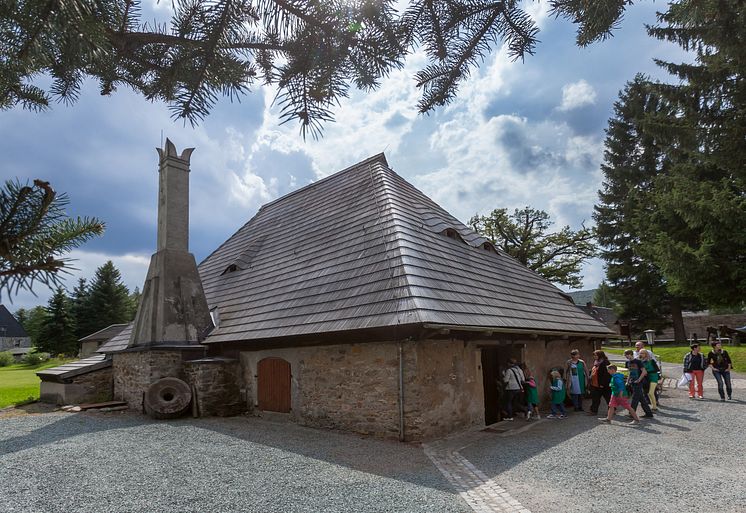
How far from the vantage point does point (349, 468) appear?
6.11 meters

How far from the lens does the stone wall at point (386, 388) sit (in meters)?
8.06

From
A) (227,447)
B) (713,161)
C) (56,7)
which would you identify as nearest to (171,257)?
(227,447)

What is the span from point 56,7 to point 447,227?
11534 millimetres

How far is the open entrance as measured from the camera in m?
10.9

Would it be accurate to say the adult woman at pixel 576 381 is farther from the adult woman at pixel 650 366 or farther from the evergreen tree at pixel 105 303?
the evergreen tree at pixel 105 303

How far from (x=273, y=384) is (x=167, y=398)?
104 inches

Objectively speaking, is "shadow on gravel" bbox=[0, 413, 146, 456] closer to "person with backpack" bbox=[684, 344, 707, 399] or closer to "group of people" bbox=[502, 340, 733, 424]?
"group of people" bbox=[502, 340, 733, 424]

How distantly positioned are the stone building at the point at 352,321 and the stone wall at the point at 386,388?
0.10 ft

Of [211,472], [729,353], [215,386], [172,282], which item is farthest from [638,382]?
[729,353]

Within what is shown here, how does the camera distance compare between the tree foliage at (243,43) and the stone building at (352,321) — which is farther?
the stone building at (352,321)

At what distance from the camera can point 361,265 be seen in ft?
33.2

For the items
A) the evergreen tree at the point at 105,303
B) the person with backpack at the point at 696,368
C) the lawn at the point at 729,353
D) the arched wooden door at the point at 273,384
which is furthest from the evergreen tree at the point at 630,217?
the evergreen tree at the point at 105,303

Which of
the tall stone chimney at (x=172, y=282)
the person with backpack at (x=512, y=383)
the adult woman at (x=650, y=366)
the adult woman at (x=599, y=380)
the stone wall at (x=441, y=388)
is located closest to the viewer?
the stone wall at (x=441, y=388)

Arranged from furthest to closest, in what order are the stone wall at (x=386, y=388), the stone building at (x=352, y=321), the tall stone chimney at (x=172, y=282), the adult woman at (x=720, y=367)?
the tall stone chimney at (x=172, y=282)
the adult woman at (x=720, y=367)
the stone building at (x=352, y=321)
the stone wall at (x=386, y=388)
